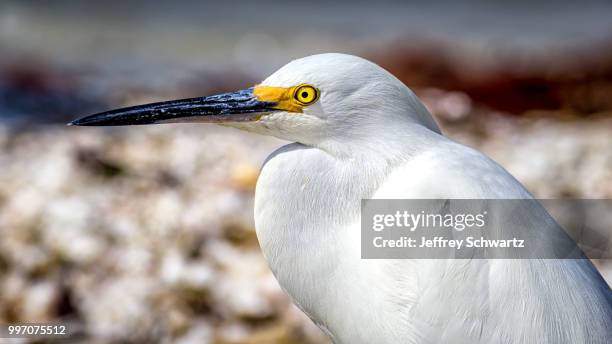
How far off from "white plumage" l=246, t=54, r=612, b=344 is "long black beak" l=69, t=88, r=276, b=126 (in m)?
0.09

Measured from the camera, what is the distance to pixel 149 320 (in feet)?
10.2

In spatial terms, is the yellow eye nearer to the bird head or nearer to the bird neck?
the bird head

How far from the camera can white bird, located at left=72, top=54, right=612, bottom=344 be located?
178 cm

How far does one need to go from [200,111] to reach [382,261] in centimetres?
64

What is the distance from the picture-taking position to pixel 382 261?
5.93ft

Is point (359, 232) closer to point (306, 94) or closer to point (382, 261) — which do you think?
point (382, 261)

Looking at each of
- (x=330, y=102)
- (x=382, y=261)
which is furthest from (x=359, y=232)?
(x=330, y=102)

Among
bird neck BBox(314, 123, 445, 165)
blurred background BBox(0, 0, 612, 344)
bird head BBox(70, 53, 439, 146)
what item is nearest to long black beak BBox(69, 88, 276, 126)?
bird head BBox(70, 53, 439, 146)

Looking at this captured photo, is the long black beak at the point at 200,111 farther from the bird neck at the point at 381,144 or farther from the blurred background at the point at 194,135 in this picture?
the blurred background at the point at 194,135

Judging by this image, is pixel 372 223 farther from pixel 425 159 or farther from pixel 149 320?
pixel 149 320

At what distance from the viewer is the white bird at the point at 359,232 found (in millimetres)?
1779

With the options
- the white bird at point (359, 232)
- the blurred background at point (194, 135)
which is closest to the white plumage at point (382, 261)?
the white bird at point (359, 232)

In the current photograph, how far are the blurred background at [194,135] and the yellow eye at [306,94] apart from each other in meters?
1.41

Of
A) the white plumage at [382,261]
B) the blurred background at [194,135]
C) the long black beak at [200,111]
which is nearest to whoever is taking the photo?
the white plumage at [382,261]
